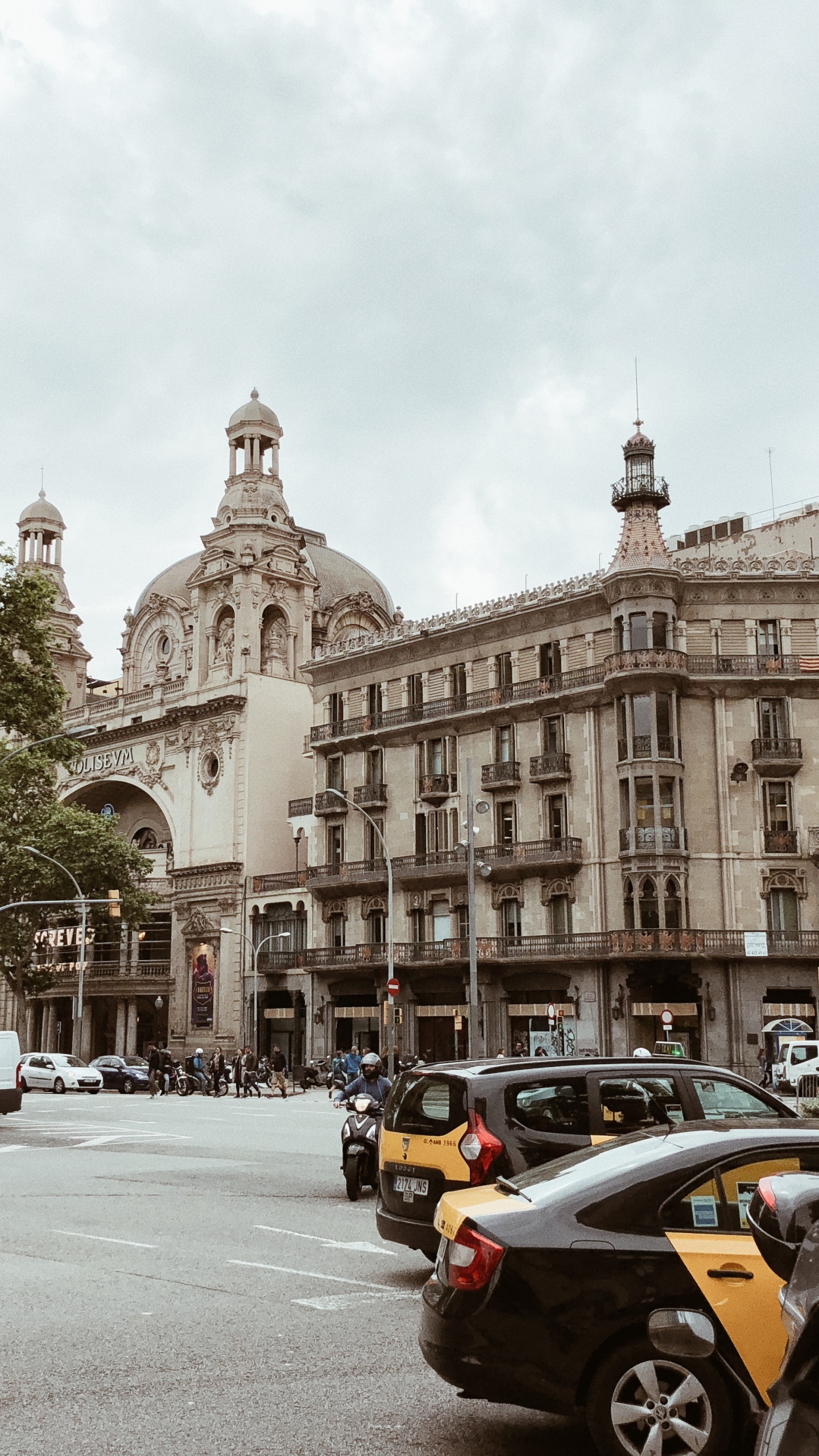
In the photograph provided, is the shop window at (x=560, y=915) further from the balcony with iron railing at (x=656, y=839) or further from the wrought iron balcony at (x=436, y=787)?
the wrought iron balcony at (x=436, y=787)

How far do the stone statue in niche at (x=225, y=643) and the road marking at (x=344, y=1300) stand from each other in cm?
5745

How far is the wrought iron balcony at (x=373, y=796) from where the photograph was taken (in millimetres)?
55062

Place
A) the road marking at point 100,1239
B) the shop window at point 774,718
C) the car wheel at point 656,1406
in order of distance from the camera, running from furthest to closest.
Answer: the shop window at point 774,718, the road marking at point 100,1239, the car wheel at point 656,1406

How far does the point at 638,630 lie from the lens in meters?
47.7

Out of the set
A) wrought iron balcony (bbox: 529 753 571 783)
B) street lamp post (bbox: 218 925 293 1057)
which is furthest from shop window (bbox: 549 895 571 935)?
street lamp post (bbox: 218 925 293 1057)

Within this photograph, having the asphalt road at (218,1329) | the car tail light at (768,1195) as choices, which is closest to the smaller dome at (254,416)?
the asphalt road at (218,1329)

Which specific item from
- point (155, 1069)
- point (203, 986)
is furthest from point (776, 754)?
point (203, 986)

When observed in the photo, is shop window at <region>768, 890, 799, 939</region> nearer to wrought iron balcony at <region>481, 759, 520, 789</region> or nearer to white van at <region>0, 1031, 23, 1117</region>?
wrought iron balcony at <region>481, 759, 520, 789</region>

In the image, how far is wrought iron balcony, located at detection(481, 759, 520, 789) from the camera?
166ft

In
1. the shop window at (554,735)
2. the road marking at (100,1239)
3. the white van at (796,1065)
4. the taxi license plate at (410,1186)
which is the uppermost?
the shop window at (554,735)

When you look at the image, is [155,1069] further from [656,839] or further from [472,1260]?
[472,1260]

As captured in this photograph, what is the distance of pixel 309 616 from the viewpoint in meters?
69.1

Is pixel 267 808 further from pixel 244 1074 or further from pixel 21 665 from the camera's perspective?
pixel 21 665

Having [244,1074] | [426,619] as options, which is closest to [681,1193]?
[244,1074]
